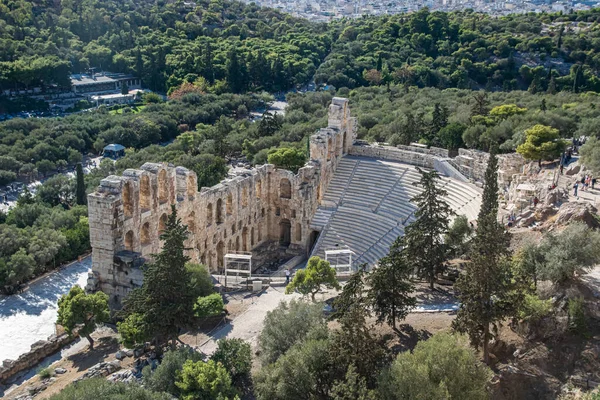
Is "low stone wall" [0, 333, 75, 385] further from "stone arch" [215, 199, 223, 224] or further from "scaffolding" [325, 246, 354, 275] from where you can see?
"scaffolding" [325, 246, 354, 275]

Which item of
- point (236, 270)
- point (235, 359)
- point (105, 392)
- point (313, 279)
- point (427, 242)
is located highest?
point (427, 242)

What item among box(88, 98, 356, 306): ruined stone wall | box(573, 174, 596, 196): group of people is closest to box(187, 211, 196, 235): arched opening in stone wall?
box(88, 98, 356, 306): ruined stone wall

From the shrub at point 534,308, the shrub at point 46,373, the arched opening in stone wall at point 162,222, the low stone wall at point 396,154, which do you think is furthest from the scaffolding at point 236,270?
the shrub at point 534,308

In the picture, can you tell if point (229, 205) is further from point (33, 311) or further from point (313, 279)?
point (33, 311)

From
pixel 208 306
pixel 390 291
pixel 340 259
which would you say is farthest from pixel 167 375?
pixel 340 259

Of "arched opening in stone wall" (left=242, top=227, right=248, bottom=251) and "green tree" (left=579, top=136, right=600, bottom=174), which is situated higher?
"green tree" (left=579, top=136, right=600, bottom=174)

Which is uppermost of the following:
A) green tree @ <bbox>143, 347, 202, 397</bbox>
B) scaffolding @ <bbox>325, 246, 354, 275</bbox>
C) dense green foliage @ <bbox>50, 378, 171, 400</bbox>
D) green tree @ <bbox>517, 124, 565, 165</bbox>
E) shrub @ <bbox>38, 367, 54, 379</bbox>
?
green tree @ <bbox>517, 124, 565, 165</bbox>

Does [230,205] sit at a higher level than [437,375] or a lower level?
lower
